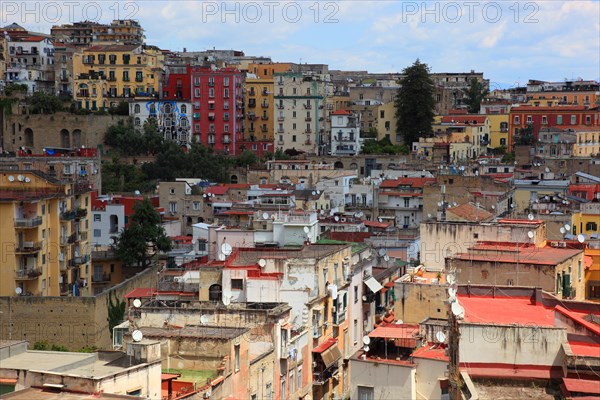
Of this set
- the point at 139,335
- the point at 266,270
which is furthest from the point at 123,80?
the point at 139,335

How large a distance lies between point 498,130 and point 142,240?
41733 millimetres

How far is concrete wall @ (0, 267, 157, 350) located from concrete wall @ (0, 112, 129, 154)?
42.2 m

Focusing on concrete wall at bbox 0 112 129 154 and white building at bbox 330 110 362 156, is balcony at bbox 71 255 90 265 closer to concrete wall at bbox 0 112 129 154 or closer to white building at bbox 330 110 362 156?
concrete wall at bbox 0 112 129 154

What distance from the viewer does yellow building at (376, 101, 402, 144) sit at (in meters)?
88.2

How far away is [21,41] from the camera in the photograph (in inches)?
3691

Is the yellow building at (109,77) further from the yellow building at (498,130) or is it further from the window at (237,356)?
the window at (237,356)

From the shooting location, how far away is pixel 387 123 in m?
88.7

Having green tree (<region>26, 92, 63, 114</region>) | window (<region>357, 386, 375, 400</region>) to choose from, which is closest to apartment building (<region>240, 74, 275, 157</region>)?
green tree (<region>26, 92, 63, 114</region>)

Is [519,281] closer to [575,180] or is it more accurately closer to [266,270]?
[266,270]

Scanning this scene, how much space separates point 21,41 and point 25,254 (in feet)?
178

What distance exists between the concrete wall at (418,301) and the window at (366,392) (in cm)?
461

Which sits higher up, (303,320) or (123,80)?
(123,80)

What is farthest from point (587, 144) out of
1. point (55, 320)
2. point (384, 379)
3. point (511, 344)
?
point (511, 344)

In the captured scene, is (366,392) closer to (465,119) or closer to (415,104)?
(415,104)
